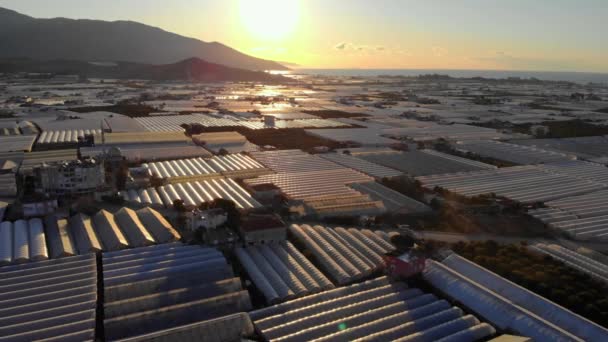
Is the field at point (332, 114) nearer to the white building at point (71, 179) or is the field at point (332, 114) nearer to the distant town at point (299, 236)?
the distant town at point (299, 236)

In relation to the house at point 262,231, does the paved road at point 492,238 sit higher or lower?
lower

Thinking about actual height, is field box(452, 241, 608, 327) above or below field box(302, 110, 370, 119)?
below

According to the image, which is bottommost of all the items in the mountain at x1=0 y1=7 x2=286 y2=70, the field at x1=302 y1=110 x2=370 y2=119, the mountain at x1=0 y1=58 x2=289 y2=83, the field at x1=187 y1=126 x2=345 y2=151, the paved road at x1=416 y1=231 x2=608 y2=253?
the paved road at x1=416 y1=231 x2=608 y2=253

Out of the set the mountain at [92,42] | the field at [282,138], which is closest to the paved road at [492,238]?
the field at [282,138]

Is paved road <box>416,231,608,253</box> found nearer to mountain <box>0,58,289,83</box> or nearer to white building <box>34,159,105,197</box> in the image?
white building <box>34,159,105,197</box>

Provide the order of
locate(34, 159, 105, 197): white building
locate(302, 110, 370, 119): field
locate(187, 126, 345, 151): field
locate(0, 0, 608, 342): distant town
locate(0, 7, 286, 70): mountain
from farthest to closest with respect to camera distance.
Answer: locate(0, 7, 286, 70): mountain
locate(302, 110, 370, 119): field
locate(187, 126, 345, 151): field
locate(34, 159, 105, 197): white building
locate(0, 0, 608, 342): distant town

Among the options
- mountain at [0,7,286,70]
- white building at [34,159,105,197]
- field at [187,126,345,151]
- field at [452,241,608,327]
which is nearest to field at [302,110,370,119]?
field at [187,126,345,151]

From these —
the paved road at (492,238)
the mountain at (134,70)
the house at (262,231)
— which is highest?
the mountain at (134,70)

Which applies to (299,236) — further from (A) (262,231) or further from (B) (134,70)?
(B) (134,70)
